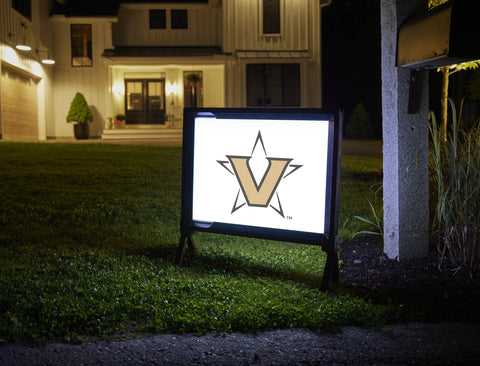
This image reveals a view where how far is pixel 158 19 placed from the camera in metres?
26.4

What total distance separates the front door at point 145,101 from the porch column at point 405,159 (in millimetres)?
22844

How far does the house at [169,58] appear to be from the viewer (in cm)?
2467

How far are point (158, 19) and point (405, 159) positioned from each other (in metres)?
24.1

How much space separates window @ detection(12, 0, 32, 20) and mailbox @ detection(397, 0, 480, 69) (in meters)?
20.3

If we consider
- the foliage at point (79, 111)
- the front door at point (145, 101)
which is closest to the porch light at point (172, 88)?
the front door at point (145, 101)

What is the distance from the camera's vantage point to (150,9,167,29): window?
2631cm

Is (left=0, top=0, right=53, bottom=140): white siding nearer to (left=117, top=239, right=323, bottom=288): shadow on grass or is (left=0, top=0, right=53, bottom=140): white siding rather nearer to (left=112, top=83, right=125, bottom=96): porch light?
(left=112, top=83, right=125, bottom=96): porch light

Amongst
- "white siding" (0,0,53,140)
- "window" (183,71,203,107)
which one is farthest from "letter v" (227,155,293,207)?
"window" (183,71,203,107)

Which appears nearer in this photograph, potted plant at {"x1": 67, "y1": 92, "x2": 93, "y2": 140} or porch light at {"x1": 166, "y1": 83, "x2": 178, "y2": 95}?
potted plant at {"x1": 67, "y1": 92, "x2": 93, "y2": 140}

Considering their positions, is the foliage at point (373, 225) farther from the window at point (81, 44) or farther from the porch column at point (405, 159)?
the window at point (81, 44)

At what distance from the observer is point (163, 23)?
86.5ft

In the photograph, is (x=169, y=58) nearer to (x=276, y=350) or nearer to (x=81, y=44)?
(x=81, y=44)

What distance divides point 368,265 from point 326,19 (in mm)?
34214

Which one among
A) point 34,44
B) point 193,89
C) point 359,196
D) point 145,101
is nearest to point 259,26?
point 193,89
